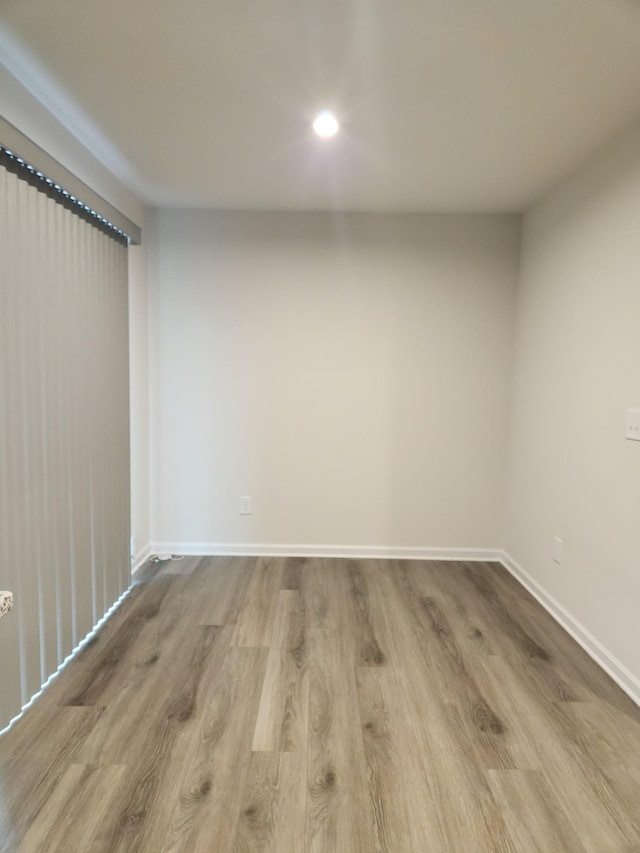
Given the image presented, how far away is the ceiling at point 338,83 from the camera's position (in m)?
1.35

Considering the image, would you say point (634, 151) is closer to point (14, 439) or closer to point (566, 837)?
point (566, 837)

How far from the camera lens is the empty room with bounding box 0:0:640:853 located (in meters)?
1.38

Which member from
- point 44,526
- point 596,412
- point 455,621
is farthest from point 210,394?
point 596,412

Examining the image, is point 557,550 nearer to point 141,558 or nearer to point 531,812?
point 531,812

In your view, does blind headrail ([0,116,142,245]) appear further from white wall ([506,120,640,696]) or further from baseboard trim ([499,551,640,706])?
baseboard trim ([499,551,640,706])

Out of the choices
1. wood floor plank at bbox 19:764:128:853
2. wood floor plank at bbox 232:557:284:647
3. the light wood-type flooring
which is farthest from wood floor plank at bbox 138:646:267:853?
Answer: wood floor plank at bbox 232:557:284:647

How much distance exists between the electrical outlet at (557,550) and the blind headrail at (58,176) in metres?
2.90

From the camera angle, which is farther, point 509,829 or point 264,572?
point 264,572

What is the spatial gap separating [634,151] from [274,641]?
2688 millimetres

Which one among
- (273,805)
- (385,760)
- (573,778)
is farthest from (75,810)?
(573,778)

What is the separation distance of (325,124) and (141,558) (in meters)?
2.72

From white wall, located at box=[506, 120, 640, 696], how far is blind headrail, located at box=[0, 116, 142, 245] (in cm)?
238

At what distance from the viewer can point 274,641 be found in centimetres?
215

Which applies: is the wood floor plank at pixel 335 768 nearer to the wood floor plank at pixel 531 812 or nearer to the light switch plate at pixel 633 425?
the wood floor plank at pixel 531 812
